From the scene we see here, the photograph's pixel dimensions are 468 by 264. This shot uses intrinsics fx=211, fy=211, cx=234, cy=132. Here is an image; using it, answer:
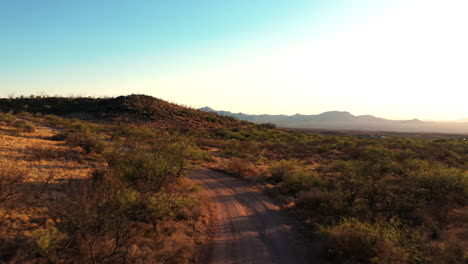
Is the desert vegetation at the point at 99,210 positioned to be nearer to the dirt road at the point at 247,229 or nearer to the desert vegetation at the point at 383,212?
the dirt road at the point at 247,229

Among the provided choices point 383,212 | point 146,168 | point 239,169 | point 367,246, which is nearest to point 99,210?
point 146,168

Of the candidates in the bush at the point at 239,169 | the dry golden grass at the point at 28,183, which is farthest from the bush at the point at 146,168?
the bush at the point at 239,169

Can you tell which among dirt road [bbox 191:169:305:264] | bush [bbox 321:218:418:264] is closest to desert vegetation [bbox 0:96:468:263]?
bush [bbox 321:218:418:264]

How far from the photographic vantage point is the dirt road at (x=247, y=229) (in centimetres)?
750

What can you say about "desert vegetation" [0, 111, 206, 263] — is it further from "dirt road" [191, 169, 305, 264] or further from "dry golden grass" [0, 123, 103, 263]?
"dirt road" [191, 169, 305, 264]

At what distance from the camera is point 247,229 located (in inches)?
369

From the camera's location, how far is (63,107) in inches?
2258

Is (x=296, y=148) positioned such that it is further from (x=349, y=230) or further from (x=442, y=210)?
(x=349, y=230)

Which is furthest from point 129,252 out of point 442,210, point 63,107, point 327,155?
point 63,107

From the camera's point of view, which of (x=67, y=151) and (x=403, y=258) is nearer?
(x=403, y=258)

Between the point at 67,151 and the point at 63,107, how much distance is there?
2138 inches

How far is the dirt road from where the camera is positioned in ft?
24.6

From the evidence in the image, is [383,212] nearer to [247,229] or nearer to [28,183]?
[247,229]

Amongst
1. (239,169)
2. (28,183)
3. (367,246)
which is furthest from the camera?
(239,169)
